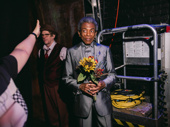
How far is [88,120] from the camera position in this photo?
184 cm

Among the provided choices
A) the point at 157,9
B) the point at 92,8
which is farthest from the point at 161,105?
the point at 92,8

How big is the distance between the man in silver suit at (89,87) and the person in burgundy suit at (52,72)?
0.91 meters

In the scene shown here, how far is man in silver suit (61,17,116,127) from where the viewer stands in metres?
1.79

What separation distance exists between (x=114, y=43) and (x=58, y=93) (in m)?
1.94

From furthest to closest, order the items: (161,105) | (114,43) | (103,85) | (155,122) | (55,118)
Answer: (114,43), (55,118), (161,105), (155,122), (103,85)

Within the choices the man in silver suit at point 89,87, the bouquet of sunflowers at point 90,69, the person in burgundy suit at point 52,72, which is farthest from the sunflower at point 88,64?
the person in burgundy suit at point 52,72

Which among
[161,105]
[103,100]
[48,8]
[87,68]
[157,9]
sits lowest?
[161,105]

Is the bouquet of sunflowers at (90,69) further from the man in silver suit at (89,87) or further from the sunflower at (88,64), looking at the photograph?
the man in silver suit at (89,87)

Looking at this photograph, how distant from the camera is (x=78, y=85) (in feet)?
5.98

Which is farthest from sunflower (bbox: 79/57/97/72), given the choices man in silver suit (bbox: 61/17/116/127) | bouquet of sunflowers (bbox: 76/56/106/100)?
man in silver suit (bbox: 61/17/116/127)

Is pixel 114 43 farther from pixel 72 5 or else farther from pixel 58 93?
pixel 58 93

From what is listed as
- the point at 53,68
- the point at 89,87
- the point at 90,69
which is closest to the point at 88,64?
the point at 90,69

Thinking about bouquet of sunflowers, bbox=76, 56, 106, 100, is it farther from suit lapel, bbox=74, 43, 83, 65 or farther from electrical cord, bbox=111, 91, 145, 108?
electrical cord, bbox=111, 91, 145, 108

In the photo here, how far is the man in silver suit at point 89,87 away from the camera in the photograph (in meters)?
1.79
